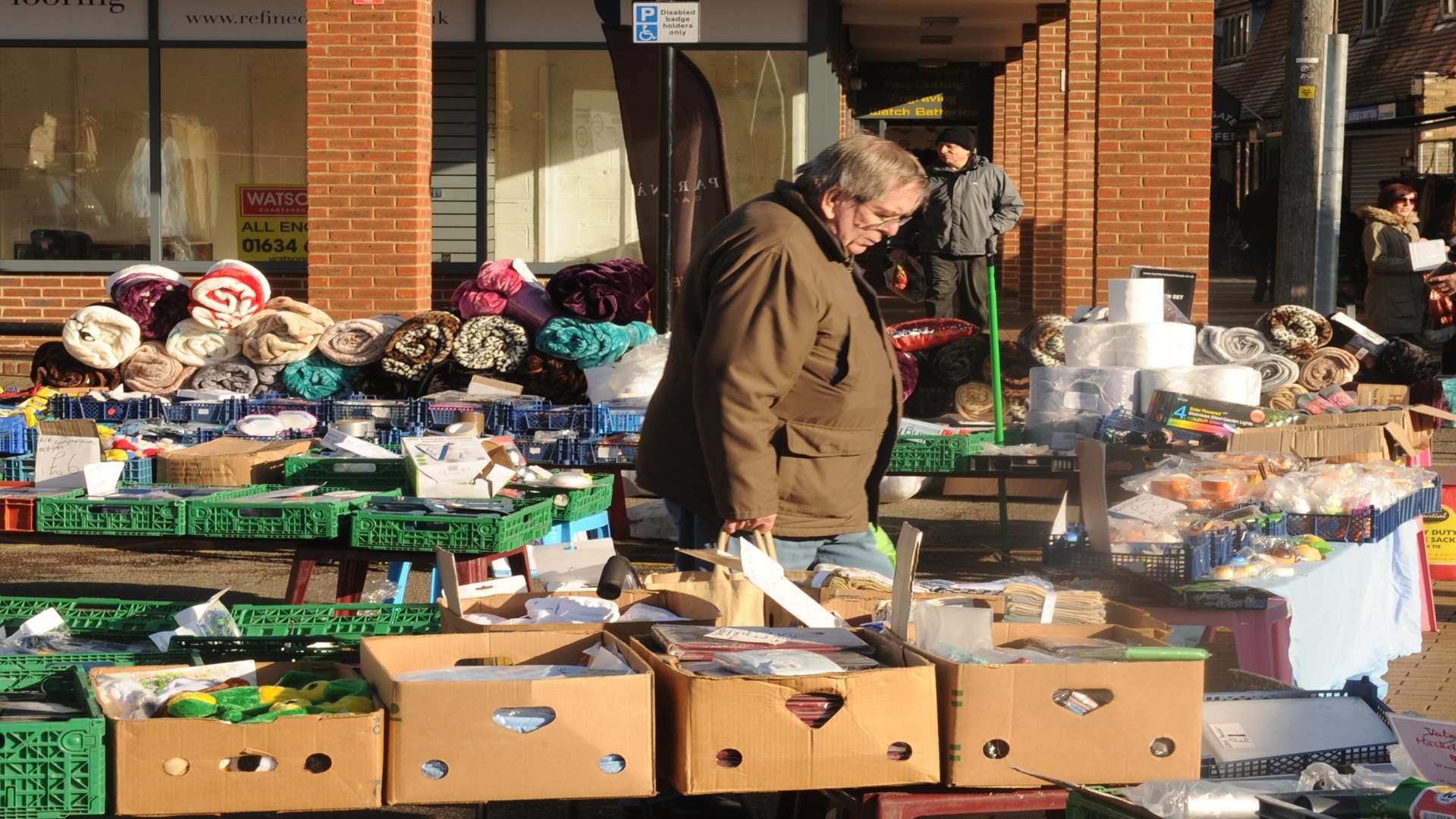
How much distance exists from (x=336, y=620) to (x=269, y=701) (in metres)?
1.07

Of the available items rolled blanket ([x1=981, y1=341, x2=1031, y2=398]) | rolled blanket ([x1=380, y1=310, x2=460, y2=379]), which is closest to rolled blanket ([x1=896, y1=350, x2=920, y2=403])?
rolled blanket ([x1=981, y1=341, x2=1031, y2=398])

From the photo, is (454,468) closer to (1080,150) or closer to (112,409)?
(112,409)

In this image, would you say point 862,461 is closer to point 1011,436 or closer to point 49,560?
point 1011,436

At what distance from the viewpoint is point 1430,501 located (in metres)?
7.23

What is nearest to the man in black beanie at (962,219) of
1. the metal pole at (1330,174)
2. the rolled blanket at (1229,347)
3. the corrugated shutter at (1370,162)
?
the metal pole at (1330,174)

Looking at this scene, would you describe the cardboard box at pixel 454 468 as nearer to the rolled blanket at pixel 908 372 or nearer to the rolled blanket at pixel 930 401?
the rolled blanket at pixel 908 372

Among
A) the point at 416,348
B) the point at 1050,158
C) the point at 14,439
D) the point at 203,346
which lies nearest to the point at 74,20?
the point at 203,346

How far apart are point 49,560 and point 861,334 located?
593 centimetres

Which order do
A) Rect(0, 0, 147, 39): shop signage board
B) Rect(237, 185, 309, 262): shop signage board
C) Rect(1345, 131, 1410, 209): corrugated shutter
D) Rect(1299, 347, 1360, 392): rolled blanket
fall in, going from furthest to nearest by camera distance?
Rect(1345, 131, 1410, 209): corrugated shutter → Rect(237, 185, 309, 262): shop signage board → Rect(0, 0, 147, 39): shop signage board → Rect(1299, 347, 1360, 392): rolled blanket

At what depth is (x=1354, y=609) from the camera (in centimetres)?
621

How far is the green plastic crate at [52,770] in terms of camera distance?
3031 mm

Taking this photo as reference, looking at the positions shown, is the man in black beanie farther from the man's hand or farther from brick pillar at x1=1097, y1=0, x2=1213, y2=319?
the man's hand

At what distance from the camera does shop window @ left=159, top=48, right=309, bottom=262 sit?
15.0 meters

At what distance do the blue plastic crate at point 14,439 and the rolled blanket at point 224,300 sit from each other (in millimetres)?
2205
